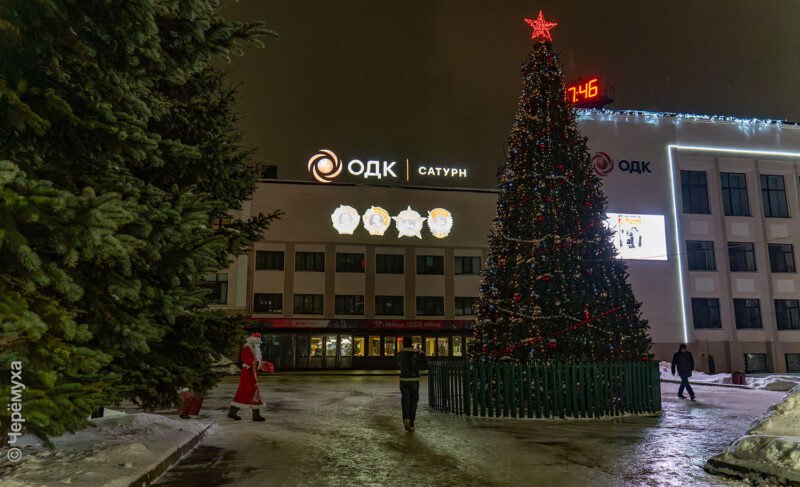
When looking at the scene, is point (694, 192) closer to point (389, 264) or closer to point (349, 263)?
point (389, 264)

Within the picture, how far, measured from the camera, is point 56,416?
13.6ft

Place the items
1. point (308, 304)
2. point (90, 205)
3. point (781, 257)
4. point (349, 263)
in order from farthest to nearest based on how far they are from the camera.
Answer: point (349, 263), point (308, 304), point (781, 257), point (90, 205)

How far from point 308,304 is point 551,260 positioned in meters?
31.1

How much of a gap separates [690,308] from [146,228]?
1455 inches

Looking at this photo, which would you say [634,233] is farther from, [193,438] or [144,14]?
[144,14]

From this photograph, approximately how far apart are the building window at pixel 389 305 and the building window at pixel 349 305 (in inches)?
47.4

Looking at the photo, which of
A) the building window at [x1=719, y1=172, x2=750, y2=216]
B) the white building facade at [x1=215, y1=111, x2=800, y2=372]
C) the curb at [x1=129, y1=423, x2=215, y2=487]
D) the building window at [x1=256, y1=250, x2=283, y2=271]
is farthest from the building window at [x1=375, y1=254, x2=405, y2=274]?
the curb at [x1=129, y1=423, x2=215, y2=487]

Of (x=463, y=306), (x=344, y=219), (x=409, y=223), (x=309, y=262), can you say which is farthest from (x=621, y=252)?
(x=309, y=262)

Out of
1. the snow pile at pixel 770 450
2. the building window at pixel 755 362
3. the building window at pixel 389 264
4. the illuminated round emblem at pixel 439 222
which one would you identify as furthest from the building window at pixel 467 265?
the snow pile at pixel 770 450

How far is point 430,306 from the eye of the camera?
1702 inches

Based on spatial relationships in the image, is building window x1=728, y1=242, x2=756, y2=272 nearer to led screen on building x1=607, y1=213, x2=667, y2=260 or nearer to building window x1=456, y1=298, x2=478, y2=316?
led screen on building x1=607, y1=213, x2=667, y2=260

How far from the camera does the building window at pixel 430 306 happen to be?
43.0m

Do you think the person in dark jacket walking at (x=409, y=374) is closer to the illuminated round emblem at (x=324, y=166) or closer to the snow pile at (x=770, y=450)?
the snow pile at (x=770, y=450)

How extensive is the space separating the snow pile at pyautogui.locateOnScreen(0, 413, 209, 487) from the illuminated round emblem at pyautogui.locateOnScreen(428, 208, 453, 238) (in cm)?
3568
